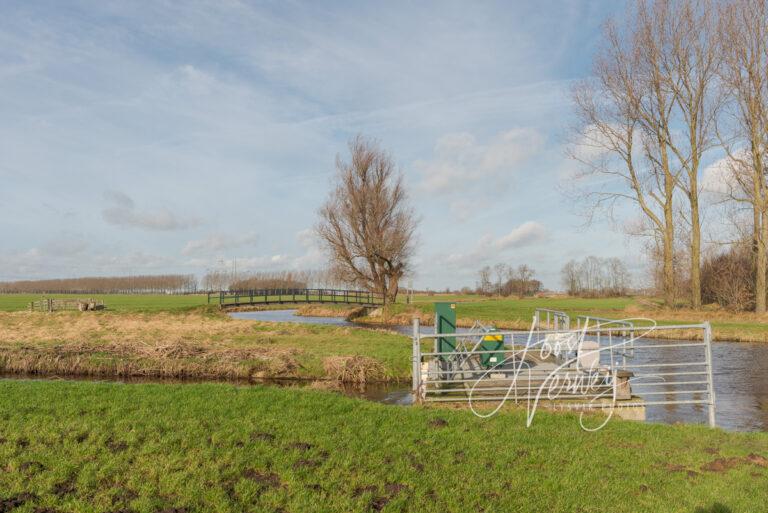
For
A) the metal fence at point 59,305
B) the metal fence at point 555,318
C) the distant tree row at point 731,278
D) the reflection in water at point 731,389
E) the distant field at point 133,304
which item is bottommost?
the reflection in water at point 731,389

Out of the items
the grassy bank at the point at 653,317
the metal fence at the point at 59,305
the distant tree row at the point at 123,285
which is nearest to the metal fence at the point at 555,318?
the grassy bank at the point at 653,317

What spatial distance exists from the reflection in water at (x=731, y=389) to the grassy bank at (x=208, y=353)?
274 centimetres

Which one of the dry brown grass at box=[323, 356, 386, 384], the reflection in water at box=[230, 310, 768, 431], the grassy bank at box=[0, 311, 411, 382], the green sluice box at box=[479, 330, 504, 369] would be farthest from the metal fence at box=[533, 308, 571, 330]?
the dry brown grass at box=[323, 356, 386, 384]

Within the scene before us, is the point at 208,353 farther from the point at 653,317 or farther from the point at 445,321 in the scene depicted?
the point at 653,317

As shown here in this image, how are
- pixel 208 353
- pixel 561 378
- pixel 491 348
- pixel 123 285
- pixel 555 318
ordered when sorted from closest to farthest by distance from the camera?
pixel 561 378
pixel 491 348
pixel 555 318
pixel 208 353
pixel 123 285

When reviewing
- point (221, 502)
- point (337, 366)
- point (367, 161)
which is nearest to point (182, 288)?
point (367, 161)

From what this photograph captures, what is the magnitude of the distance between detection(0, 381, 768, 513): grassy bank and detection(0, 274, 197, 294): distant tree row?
16424 centimetres

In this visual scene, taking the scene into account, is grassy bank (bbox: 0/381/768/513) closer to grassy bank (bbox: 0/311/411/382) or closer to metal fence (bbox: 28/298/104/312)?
grassy bank (bbox: 0/311/411/382)

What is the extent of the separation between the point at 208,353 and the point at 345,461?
13.2 meters

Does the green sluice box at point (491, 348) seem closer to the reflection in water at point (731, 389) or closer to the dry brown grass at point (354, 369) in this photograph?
the reflection in water at point (731, 389)

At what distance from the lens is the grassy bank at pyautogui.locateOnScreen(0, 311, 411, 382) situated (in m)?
17.0

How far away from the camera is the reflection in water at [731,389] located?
38.3 ft

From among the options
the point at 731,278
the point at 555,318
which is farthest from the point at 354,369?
the point at 731,278

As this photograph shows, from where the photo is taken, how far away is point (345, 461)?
6.73 metres
